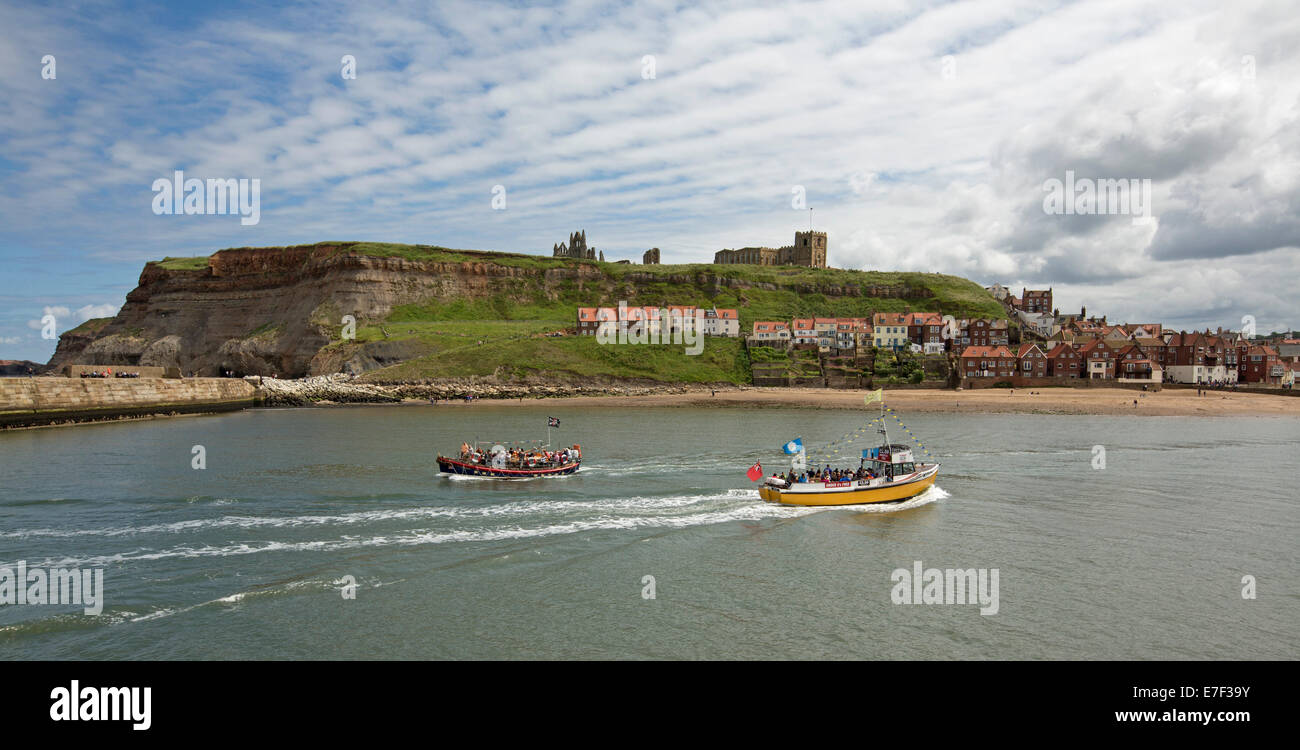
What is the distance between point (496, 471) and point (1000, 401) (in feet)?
239

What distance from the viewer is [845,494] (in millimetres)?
36344

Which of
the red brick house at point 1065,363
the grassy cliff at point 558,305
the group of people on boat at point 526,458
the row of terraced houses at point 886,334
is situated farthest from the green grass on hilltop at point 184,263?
the red brick house at point 1065,363

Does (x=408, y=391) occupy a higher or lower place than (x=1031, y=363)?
lower

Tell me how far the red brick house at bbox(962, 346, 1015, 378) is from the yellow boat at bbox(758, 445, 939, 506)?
80.7 metres

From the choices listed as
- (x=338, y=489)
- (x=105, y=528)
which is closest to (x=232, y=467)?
(x=338, y=489)

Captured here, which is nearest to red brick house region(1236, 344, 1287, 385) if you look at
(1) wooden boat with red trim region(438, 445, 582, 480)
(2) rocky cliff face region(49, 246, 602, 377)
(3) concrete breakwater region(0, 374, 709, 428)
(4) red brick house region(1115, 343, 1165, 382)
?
(4) red brick house region(1115, 343, 1165, 382)

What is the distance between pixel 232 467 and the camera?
4509cm

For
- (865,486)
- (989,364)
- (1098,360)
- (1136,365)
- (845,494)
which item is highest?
(1098,360)

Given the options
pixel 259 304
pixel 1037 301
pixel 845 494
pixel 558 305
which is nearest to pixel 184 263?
pixel 259 304

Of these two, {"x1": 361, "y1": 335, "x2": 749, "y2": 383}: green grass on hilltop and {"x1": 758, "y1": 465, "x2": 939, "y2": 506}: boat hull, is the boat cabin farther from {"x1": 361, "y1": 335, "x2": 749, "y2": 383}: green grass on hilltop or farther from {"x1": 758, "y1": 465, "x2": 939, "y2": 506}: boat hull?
{"x1": 361, "y1": 335, "x2": 749, "y2": 383}: green grass on hilltop

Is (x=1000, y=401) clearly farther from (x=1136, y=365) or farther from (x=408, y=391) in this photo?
(x=408, y=391)
